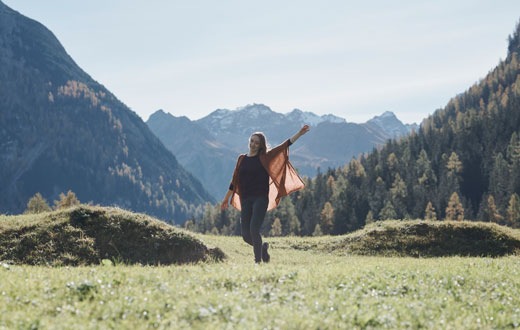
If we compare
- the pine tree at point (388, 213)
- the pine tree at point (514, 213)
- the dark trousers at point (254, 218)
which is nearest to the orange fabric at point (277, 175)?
the dark trousers at point (254, 218)

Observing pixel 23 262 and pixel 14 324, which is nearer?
pixel 14 324

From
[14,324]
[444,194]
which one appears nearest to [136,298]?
[14,324]

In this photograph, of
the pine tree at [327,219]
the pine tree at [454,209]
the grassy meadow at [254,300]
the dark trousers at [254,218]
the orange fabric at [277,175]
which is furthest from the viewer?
the pine tree at [327,219]

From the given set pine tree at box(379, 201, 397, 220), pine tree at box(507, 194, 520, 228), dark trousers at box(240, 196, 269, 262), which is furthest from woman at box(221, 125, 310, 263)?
pine tree at box(379, 201, 397, 220)

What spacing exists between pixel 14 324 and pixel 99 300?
1536mm

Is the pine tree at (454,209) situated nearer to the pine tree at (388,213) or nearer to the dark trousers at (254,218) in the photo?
→ the pine tree at (388,213)

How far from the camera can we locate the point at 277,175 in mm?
18406

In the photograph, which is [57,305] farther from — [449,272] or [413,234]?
[413,234]

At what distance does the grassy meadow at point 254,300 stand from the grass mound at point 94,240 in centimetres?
903

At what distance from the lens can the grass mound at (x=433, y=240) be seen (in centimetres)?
2844

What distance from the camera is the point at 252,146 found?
17141 millimetres

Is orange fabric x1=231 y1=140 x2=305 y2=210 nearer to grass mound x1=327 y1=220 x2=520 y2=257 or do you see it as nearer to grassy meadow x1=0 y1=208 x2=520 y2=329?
grassy meadow x1=0 y1=208 x2=520 y2=329

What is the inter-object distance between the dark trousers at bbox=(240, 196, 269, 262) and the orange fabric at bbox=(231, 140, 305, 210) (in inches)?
34.7

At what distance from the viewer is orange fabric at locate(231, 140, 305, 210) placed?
17391 millimetres
